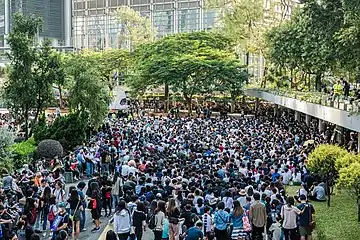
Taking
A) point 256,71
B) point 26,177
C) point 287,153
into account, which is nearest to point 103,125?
point 287,153

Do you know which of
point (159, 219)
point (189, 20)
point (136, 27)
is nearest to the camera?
point (159, 219)

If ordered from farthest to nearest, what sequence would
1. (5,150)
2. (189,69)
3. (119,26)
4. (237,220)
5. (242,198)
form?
(119,26) < (189,69) < (5,150) < (242,198) < (237,220)

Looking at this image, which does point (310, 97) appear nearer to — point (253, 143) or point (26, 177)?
point (253, 143)

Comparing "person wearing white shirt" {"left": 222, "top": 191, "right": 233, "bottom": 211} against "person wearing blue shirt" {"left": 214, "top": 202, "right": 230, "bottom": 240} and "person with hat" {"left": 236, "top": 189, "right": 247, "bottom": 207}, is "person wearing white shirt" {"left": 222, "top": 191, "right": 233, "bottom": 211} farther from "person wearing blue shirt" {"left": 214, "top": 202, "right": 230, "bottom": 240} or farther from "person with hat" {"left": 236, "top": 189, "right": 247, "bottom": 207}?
"person wearing blue shirt" {"left": 214, "top": 202, "right": 230, "bottom": 240}

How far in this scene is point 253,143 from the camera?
24.8 metres

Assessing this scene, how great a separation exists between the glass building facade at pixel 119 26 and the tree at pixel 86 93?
46.1 m

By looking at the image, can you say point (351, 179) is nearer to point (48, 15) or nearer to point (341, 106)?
point (341, 106)

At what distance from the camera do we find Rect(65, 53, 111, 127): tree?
3095 centimetres

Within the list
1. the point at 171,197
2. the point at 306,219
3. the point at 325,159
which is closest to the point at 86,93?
the point at 325,159

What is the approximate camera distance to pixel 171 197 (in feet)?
40.6

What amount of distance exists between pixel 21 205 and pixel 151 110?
43.3m

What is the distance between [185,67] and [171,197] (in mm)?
35153

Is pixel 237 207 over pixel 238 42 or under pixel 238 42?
under

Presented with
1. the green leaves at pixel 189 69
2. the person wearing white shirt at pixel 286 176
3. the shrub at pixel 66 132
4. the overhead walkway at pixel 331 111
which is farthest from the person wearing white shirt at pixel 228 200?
the green leaves at pixel 189 69
